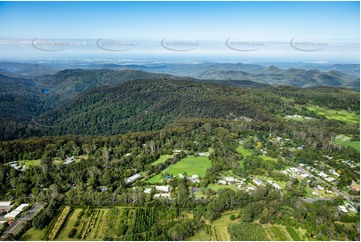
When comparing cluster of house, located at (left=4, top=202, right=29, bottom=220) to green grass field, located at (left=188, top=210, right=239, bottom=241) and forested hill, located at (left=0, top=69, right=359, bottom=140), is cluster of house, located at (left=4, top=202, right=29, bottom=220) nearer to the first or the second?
green grass field, located at (left=188, top=210, right=239, bottom=241)

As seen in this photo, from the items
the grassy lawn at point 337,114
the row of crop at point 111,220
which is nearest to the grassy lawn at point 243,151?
the row of crop at point 111,220

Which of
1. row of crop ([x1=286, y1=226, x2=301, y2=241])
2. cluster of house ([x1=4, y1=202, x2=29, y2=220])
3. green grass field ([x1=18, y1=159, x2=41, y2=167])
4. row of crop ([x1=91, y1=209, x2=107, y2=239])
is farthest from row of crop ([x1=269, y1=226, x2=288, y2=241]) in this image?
green grass field ([x1=18, y1=159, x2=41, y2=167])

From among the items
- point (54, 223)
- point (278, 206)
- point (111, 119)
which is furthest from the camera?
point (111, 119)

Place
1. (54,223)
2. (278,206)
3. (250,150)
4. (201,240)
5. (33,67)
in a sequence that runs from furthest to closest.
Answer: (33,67), (250,150), (278,206), (54,223), (201,240)

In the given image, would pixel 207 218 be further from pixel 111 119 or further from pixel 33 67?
pixel 33 67

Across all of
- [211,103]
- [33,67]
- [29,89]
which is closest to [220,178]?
[211,103]

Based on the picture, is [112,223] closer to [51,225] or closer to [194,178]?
[51,225]
